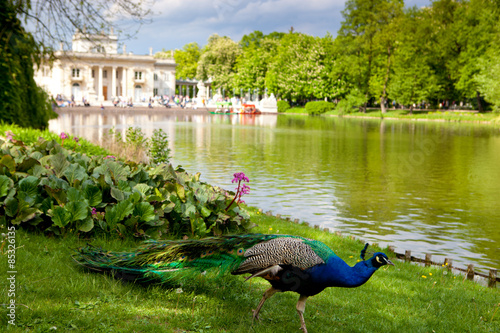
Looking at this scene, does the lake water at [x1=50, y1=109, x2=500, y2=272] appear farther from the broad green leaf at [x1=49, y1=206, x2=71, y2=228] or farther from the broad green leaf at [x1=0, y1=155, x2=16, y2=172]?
the broad green leaf at [x1=0, y1=155, x2=16, y2=172]

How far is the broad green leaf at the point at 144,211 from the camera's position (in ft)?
21.9

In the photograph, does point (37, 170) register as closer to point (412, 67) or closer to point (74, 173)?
point (74, 173)

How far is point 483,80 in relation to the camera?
50250mm

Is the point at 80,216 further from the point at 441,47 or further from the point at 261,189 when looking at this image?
the point at 441,47

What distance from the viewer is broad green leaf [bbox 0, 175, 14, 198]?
638 cm

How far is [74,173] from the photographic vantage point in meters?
7.23

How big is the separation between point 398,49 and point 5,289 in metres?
71.9

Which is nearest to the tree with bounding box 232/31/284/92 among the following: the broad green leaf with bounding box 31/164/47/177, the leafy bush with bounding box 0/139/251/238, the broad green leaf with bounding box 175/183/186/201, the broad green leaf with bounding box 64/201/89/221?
the leafy bush with bounding box 0/139/251/238

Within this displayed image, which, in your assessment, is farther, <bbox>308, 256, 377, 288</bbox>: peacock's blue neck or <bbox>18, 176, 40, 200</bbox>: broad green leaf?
<bbox>18, 176, 40, 200</bbox>: broad green leaf

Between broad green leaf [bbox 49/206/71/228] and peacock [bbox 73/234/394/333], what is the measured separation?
4.46ft

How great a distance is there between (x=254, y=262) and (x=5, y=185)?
3943 millimetres

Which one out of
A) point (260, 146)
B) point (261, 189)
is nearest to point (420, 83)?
point (260, 146)

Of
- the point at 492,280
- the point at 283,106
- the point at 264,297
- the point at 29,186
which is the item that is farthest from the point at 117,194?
the point at 283,106

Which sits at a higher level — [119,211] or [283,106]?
[283,106]
